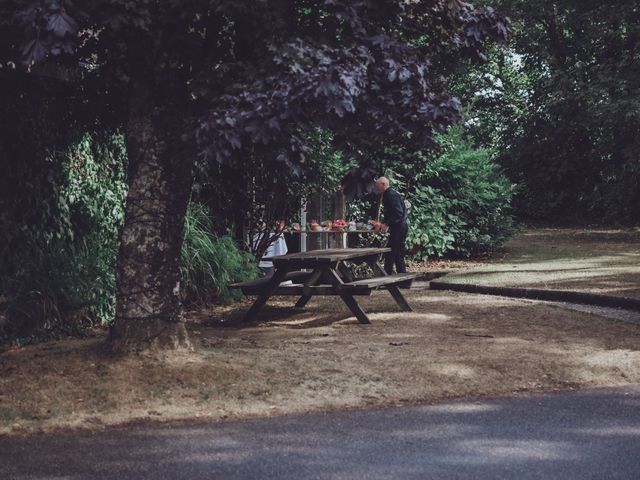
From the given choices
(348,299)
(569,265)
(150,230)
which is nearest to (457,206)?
(569,265)

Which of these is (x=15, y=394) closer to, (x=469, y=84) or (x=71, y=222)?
(x=71, y=222)

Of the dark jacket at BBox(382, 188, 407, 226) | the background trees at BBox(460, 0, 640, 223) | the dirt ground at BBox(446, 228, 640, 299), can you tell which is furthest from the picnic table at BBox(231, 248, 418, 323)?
the background trees at BBox(460, 0, 640, 223)

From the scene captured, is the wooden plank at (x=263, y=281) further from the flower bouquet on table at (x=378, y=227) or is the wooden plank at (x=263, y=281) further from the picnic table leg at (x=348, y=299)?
the flower bouquet on table at (x=378, y=227)

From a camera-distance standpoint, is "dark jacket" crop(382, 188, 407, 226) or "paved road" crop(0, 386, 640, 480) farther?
"dark jacket" crop(382, 188, 407, 226)

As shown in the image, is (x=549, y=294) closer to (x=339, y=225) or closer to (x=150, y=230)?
(x=339, y=225)

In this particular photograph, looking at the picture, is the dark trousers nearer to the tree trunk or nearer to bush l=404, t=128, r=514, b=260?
bush l=404, t=128, r=514, b=260

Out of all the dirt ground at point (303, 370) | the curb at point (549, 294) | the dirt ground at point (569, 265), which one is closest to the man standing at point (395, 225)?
the curb at point (549, 294)

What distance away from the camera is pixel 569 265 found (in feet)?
59.8

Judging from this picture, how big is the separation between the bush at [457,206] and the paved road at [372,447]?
12114 millimetres

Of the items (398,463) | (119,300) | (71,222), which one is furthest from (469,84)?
(398,463)

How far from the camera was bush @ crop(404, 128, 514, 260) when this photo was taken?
61.2 feet

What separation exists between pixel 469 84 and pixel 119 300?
89.9ft

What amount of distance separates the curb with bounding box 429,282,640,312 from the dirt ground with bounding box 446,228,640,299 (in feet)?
0.98

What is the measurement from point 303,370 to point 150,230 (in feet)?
5.48
